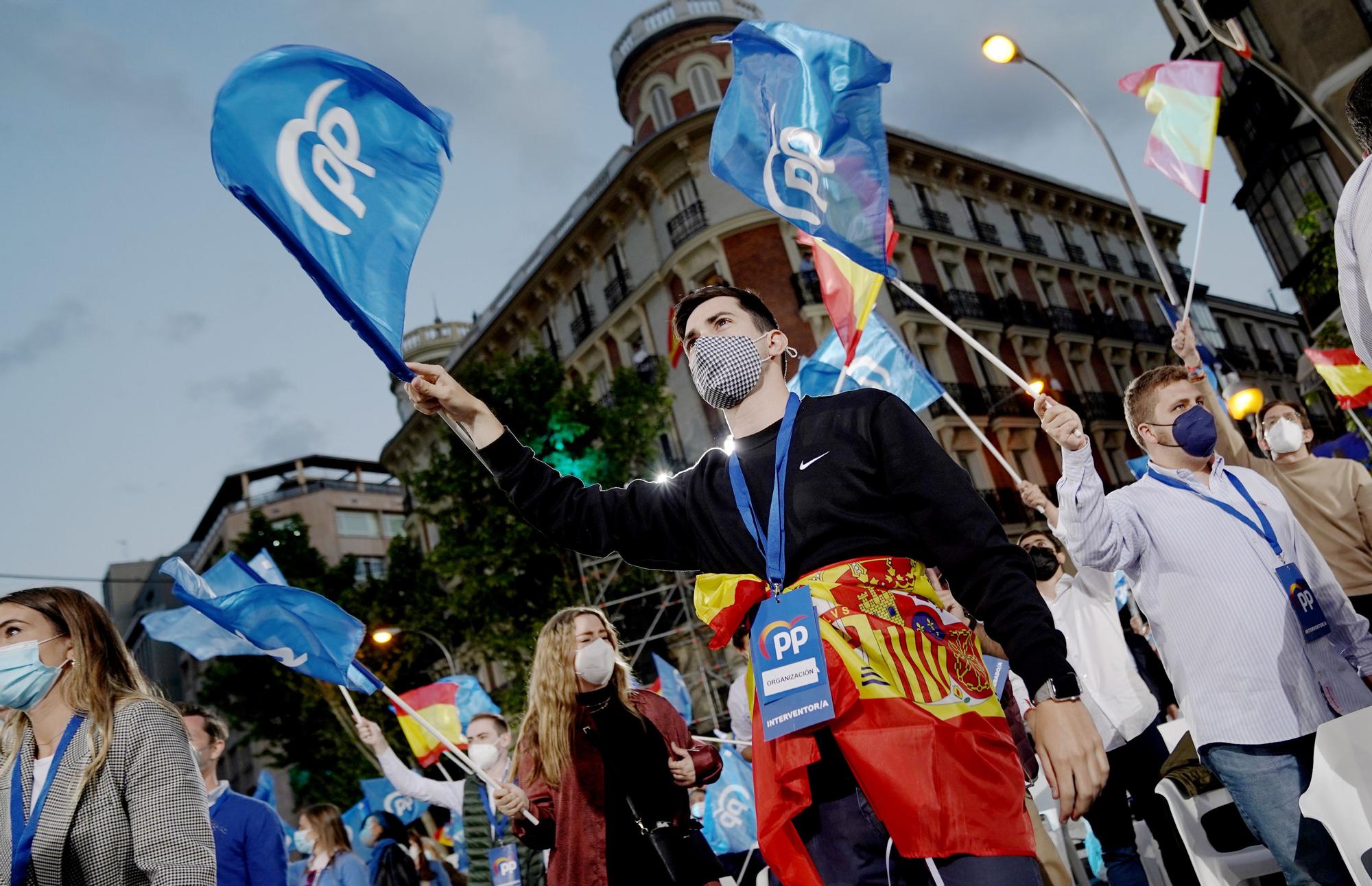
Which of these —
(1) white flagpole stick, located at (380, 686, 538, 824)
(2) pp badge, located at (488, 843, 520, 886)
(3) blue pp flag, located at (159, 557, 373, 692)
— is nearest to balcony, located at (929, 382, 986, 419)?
(3) blue pp flag, located at (159, 557, 373, 692)

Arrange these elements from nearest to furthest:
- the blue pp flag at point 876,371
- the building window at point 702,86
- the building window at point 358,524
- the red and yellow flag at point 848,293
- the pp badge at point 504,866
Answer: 1. the pp badge at point 504,866
2. the red and yellow flag at point 848,293
3. the blue pp flag at point 876,371
4. the building window at point 702,86
5. the building window at point 358,524

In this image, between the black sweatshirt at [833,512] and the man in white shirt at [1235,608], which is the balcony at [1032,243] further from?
the black sweatshirt at [833,512]

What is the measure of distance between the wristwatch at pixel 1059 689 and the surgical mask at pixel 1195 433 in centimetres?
211

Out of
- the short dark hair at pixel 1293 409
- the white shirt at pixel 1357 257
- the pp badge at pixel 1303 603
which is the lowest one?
the pp badge at pixel 1303 603

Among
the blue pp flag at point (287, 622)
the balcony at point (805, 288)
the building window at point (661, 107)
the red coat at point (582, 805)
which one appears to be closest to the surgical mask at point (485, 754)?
the blue pp flag at point (287, 622)

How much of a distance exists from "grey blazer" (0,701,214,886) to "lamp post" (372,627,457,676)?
13210 millimetres

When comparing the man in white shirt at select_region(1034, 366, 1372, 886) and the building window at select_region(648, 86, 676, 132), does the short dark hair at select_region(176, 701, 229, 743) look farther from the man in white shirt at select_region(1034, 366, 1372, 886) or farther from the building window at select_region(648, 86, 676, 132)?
the building window at select_region(648, 86, 676, 132)

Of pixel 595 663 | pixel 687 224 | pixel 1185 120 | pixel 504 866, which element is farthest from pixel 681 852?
pixel 687 224

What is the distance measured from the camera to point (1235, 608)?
11.1 ft

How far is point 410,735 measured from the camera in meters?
10.8

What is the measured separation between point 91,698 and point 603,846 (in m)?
1.78

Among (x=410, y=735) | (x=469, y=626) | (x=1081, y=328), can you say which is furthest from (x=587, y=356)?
(x=410, y=735)

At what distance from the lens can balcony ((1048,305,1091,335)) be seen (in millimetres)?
36188

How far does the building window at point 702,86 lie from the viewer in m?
30.9
